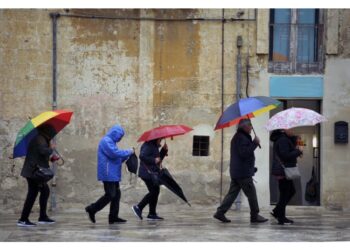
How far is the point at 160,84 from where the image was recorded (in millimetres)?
18156

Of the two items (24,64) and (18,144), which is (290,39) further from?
(18,144)

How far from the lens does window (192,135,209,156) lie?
59.8 ft

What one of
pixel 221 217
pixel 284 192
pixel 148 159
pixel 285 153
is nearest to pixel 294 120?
pixel 285 153

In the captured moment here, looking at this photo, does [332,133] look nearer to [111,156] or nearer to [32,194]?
[111,156]

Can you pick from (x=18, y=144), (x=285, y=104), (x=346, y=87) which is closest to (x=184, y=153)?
(x=285, y=104)

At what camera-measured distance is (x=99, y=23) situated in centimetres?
1811

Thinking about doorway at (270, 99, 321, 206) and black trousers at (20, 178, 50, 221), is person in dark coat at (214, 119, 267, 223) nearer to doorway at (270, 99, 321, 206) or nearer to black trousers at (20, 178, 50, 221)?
black trousers at (20, 178, 50, 221)

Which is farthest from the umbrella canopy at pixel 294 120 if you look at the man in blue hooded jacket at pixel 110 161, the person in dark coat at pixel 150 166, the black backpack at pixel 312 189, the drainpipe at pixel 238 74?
the black backpack at pixel 312 189

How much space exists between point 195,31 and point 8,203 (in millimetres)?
5039

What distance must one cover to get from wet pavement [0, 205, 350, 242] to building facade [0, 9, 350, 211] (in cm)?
153

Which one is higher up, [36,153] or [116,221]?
[36,153]

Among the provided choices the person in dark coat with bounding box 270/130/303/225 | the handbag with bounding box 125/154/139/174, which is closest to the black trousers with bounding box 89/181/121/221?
the handbag with bounding box 125/154/139/174

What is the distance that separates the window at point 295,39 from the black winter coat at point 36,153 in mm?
5936

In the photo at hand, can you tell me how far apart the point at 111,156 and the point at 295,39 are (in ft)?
19.1
